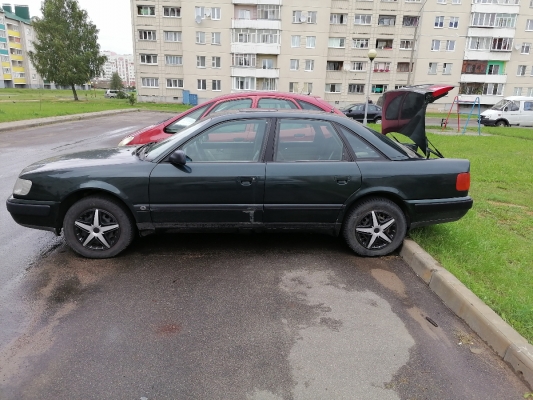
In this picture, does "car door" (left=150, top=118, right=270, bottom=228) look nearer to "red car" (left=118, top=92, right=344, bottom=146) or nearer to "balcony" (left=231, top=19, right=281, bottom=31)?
"red car" (left=118, top=92, right=344, bottom=146)

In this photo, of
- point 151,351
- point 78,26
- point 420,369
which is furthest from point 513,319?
point 78,26

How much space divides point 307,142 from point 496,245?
254cm

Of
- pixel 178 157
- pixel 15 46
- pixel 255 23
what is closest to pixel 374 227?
pixel 178 157

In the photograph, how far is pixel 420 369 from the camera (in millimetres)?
2641

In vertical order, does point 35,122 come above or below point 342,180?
below

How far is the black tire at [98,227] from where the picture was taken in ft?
13.2

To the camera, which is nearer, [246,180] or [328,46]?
[246,180]

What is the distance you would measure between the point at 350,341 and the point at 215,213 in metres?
1.89

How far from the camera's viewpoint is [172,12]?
153 ft

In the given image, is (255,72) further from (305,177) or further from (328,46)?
(305,177)

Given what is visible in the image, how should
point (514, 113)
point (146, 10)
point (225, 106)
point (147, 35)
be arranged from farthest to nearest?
point (147, 35) < point (146, 10) < point (514, 113) < point (225, 106)

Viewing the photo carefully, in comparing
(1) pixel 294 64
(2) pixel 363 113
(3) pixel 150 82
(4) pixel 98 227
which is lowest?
(4) pixel 98 227

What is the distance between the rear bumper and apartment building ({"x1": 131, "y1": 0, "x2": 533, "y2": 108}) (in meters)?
44.3

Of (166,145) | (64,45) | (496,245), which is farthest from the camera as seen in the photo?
(64,45)
